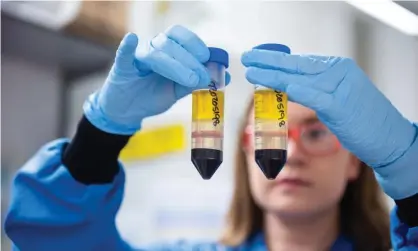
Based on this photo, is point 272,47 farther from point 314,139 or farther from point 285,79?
point 314,139

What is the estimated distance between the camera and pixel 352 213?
69.6 inches

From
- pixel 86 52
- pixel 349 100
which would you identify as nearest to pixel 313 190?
pixel 349 100

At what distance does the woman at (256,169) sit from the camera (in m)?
1.14

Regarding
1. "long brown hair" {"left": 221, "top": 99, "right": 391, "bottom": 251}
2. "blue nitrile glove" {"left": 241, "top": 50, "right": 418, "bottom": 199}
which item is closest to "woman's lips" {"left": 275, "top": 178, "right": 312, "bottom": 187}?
"long brown hair" {"left": 221, "top": 99, "right": 391, "bottom": 251}

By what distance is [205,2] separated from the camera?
2.52 meters

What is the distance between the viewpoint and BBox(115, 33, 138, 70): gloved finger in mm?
1192

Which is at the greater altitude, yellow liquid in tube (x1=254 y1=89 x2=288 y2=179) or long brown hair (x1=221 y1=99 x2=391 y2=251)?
yellow liquid in tube (x1=254 y1=89 x2=288 y2=179)

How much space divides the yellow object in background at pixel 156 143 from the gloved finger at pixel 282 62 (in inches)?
55.8

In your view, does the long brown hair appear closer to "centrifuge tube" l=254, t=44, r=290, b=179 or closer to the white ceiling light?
the white ceiling light

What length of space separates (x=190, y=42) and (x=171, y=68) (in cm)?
7

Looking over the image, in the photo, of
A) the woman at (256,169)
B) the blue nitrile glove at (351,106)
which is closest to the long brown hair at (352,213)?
the woman at (256,169)

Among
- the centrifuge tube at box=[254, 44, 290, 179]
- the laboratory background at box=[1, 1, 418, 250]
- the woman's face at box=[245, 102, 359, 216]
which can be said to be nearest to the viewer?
the centrifuge tube at box=[254, 44, 290, 179]

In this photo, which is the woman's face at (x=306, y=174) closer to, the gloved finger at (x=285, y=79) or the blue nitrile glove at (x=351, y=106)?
the blue nitrile glove at (x=351, y=106)

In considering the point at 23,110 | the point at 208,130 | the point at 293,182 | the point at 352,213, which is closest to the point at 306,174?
the point at 293,182
